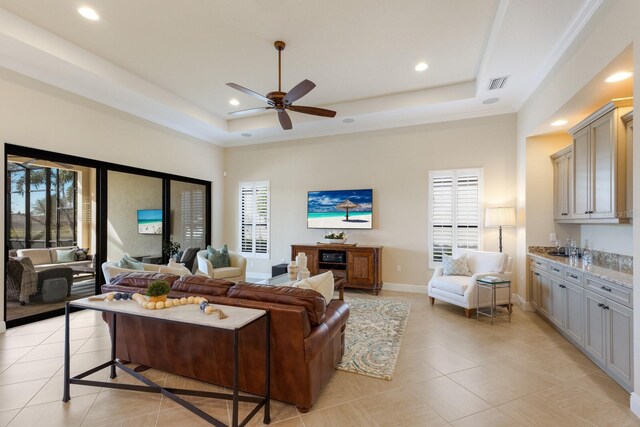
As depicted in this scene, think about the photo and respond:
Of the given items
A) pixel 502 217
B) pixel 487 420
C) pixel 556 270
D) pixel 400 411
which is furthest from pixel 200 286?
pixel 502 217

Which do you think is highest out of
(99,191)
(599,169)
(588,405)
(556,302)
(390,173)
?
(390,173)

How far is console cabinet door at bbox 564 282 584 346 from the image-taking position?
10.7ft

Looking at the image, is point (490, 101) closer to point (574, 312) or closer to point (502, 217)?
point (502, 217)

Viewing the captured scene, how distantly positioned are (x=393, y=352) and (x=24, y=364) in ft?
12.4

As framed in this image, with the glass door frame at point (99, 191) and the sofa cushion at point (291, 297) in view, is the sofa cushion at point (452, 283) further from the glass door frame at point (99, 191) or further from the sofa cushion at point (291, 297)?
the glass door frame at point (99, 191)

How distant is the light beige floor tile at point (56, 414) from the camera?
2180mm

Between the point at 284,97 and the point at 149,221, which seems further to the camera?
the point at 149,221

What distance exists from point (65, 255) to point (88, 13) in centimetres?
344

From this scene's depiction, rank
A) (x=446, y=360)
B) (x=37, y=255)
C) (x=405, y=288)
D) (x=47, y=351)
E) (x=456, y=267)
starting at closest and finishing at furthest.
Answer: (x=446, y=360) < (x=47, y=351) < (x=37, y=255) < (x=456, y=267) < (x=405, y=288)

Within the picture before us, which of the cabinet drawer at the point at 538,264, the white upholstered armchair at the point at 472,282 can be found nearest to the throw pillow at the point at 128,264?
the white upholstered armchair at the point at 472,282

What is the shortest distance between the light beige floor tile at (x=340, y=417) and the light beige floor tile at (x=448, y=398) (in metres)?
0.56

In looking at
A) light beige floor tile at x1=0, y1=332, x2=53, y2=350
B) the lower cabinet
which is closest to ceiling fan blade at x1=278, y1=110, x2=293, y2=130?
the lower cabinet

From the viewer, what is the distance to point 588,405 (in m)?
2.42

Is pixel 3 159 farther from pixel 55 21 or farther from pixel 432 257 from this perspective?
pixel 432 257
